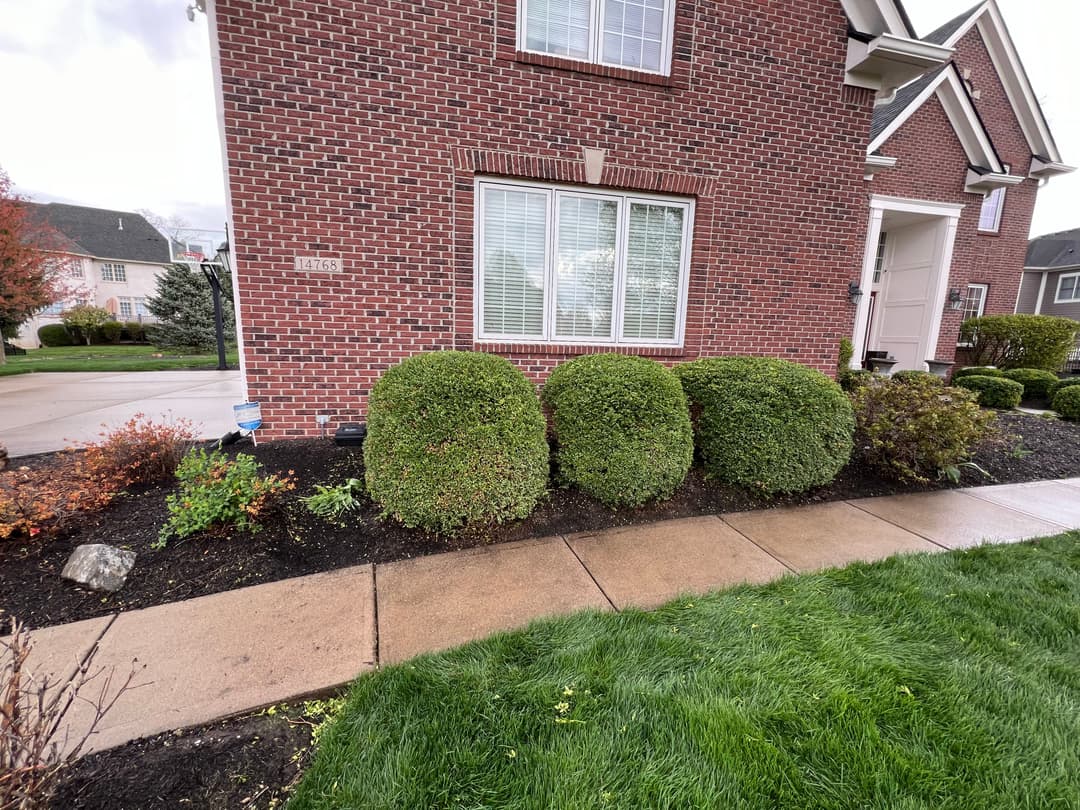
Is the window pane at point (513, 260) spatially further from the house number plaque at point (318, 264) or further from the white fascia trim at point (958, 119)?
the white fascia trim at point (958, 119)

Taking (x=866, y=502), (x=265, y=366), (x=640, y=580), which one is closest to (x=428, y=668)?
(x=640, y=580)

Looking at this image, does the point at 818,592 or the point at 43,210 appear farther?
the point at 43,210

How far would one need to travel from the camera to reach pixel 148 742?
5.68 ft

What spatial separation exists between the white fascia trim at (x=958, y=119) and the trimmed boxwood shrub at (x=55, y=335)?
36.4 metres

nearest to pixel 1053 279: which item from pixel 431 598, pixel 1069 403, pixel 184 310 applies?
pixel 1069 403

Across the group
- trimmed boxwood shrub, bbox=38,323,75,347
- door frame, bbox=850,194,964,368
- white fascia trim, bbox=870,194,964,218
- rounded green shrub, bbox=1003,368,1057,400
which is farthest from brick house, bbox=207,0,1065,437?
trimmed boxwood shrub, bbox=38,323,75,347

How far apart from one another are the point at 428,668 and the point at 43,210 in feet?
150

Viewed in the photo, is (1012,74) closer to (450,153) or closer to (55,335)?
(450,153)

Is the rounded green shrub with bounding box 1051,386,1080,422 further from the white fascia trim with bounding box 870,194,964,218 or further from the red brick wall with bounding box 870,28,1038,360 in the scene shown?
the white fascia trim with bounding box 870,194,964,218

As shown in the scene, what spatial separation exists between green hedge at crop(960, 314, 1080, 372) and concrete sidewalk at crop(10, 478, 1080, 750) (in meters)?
10.1

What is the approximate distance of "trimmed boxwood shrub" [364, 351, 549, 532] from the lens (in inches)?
127

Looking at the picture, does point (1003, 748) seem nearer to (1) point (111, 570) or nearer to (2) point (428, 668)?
(2) point (428, 668)

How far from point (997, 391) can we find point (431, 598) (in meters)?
11.3

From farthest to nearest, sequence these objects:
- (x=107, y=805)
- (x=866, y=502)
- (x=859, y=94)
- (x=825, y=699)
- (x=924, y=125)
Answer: (x=924, y=125) < (x=859, y=94) < (x=866, y=502) < (x=825, y=699) < (x=107, y=805)
